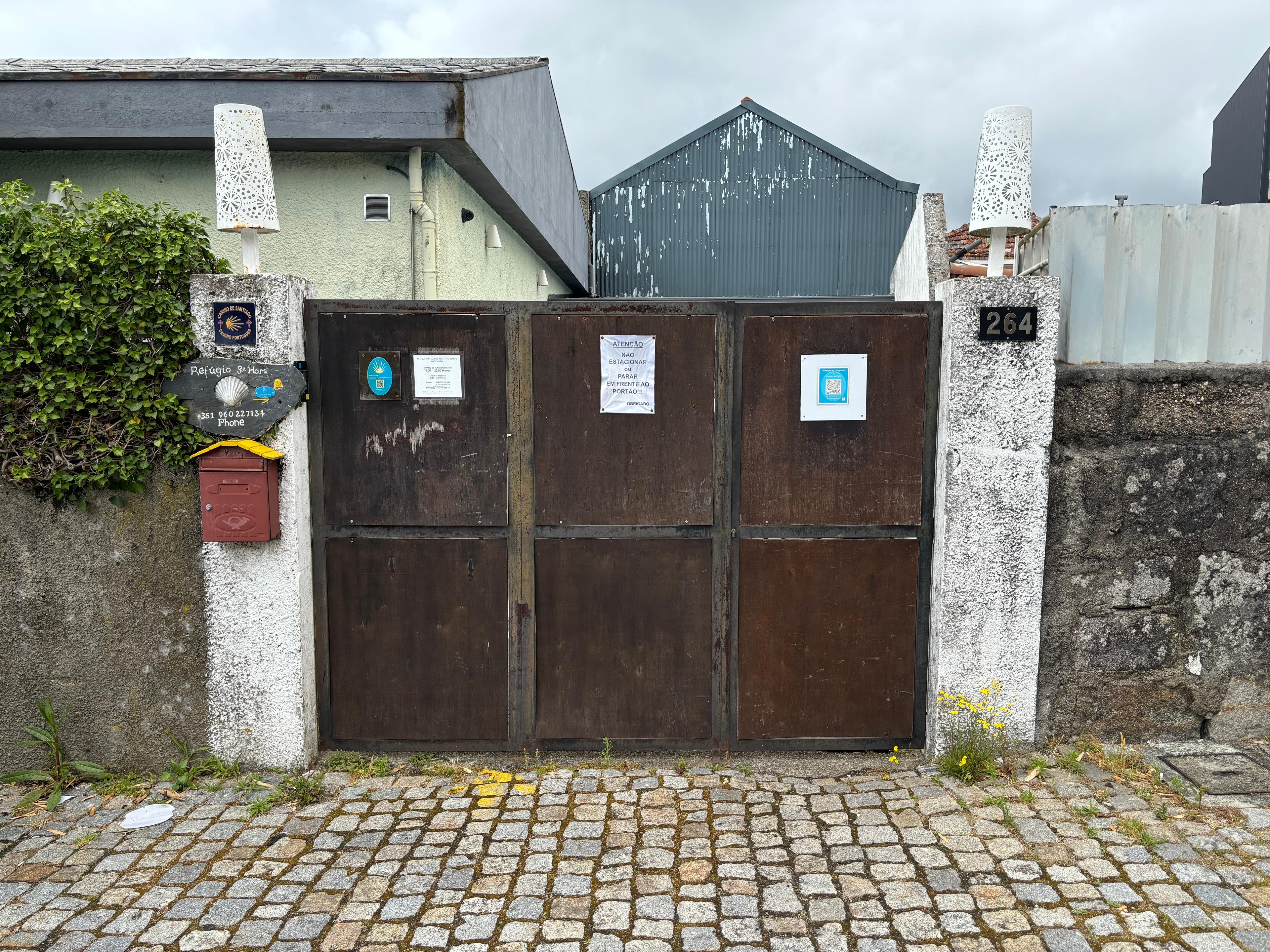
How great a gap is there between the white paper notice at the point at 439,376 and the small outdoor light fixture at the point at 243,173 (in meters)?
0.85

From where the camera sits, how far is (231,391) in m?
3.75

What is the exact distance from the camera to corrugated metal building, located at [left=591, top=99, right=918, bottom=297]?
1678 cm

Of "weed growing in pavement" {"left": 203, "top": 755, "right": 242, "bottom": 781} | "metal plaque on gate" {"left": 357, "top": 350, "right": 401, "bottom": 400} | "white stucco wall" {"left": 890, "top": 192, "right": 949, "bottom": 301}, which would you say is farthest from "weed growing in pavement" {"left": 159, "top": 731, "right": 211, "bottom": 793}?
"white stucco wall" {"left": 890, "top": 192, "right": 949, "bottom": 301}

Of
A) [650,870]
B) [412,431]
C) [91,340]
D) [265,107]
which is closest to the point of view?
[650,870]

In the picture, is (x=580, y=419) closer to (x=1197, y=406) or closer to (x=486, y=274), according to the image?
(x=1197, y=406)

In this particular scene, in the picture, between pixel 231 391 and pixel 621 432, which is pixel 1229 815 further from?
pixel 231 391

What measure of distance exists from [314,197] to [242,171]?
96.7 inches

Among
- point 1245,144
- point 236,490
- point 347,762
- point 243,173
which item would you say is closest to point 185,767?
point 347,762

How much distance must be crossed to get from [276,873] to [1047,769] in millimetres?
3335

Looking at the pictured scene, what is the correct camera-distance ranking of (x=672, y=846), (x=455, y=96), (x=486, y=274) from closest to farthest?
1. (x=672, y=846)
2. (x=455, y=96)
3. (x=486, y=274)

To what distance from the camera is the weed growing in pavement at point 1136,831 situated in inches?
128

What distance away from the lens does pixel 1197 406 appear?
3.93 metres

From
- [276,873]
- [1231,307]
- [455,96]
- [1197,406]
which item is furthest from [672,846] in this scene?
[455,96]

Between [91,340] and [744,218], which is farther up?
[744,218]
